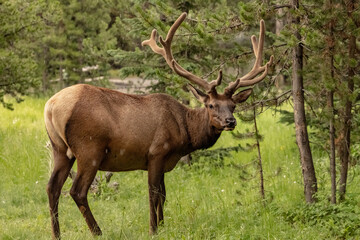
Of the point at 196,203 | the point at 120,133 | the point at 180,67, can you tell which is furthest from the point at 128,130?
the point at 196,203

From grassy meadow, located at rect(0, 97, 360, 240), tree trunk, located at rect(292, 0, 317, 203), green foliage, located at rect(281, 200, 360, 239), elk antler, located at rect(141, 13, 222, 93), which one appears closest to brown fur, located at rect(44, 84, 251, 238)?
elk antler, located at rect(141, 13, 222, 93)

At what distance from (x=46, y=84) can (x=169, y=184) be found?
40.1 feet

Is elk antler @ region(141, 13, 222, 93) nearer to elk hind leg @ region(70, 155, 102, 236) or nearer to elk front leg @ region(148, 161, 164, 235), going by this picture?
elk front leg @ region(148, 161, 164, 235)

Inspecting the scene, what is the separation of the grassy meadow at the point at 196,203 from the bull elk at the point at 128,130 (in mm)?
473

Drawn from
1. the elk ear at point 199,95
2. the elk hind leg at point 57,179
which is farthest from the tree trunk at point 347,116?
the elk hind leg at point 57,179

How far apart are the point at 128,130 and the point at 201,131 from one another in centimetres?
100

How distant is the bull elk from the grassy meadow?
0.47m

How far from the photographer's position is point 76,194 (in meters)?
6.47

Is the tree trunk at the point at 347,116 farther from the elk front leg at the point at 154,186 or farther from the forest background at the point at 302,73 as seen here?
the elk front leg at the point at 154,186

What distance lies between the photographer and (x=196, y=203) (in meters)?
7.12

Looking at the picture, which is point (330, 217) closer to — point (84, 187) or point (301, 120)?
point (301, 120)

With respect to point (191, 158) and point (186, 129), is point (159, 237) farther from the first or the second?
point (191, 158)

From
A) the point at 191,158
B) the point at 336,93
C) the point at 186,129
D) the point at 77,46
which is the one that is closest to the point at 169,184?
the point at 191,158

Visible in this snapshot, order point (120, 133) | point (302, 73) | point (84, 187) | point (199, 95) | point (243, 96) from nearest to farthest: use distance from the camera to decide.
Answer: point (84, 187)
point (120, 133)
point (302, 73)
point (199, 95)
point (243, 96)
